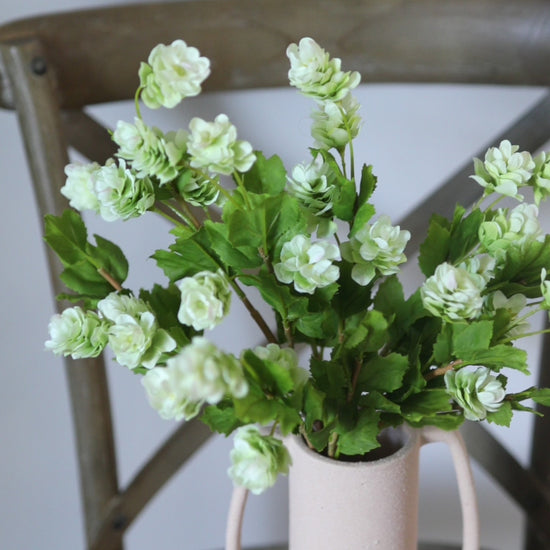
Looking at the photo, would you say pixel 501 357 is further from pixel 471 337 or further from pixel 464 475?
pixel 464 475

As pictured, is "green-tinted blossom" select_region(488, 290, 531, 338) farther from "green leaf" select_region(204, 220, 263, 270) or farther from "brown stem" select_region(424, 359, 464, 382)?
"green leaf" select_region(204, 220, 263, 270)

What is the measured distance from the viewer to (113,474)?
0.89 meters

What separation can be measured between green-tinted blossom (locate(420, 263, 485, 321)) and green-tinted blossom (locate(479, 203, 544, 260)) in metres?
0.04

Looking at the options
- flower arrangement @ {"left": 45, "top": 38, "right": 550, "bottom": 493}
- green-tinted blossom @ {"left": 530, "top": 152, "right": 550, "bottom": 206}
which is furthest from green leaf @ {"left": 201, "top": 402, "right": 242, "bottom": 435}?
green-tinted blossom @ {"left": 530, "top": 152, "right": 550, "bottom": 206}

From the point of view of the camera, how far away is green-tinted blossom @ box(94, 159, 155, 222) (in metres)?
0.44

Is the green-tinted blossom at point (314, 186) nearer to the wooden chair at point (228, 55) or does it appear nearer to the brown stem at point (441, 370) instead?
the brown stem at point (441, 370)

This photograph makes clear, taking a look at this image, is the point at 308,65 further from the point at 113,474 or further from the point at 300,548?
the point at 113,474

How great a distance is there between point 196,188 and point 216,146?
0.06m

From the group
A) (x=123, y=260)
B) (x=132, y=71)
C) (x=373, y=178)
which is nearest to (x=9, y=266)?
(x=132, y=71)

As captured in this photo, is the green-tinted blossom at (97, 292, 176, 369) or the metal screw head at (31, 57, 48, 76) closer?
the green-tinted blossom at (97, 292, 176, 369)

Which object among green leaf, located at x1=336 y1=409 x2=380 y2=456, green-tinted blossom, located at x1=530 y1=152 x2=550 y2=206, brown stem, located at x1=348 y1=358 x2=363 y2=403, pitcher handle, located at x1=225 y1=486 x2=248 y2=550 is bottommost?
pitcher handle, located at x1=225 y1=486 x2=248 y2=550

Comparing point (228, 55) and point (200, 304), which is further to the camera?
point (228, 55)

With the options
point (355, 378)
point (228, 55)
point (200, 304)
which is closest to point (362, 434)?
point (355, 378)

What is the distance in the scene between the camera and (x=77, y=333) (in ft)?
1.53
